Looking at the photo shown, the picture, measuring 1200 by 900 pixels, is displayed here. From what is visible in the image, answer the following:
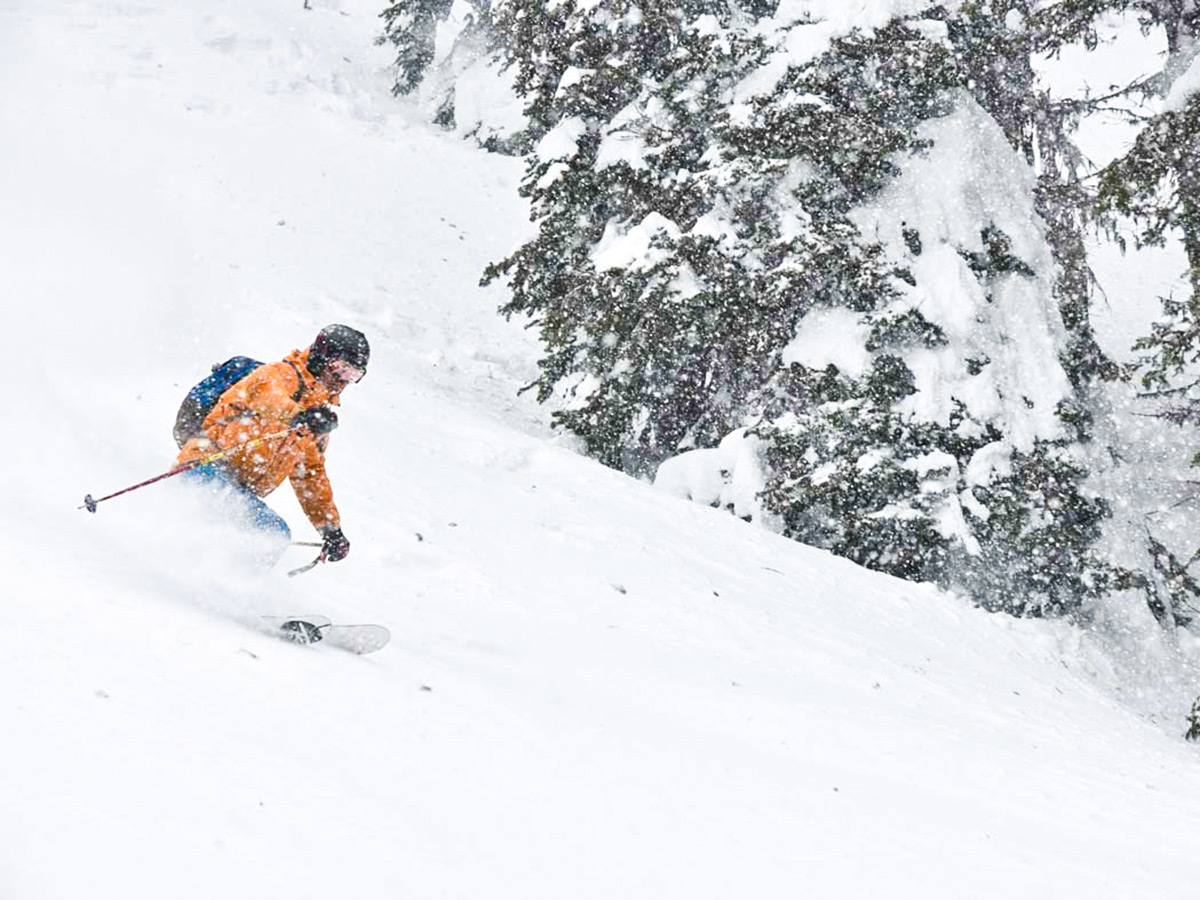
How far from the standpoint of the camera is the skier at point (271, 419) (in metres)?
6.61

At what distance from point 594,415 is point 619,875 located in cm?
1096

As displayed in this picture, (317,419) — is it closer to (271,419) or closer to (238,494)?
(271,419)

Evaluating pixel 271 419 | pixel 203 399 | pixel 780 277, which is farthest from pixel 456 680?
pixel 780 277

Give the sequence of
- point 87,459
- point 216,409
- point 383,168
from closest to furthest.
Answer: point 216,409
point 87,459
point 383,168

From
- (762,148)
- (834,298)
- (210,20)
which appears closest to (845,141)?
(762,148)

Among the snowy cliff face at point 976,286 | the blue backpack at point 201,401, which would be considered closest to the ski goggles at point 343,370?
the blue backpack at point 201,401

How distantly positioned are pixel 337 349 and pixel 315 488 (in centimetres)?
94

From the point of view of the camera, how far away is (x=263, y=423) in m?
6.63

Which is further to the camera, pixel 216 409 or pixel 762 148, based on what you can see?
pixel 762 148

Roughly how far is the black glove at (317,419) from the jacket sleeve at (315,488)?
12.4 inches

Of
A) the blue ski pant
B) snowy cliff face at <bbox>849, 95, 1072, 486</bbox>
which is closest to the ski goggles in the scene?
the blue ski pant

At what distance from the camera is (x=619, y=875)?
409 centimetres

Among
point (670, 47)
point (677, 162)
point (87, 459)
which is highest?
point (670, 47)

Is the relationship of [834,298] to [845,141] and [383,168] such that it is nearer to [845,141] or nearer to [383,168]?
[845,141]
